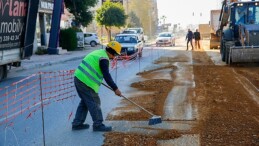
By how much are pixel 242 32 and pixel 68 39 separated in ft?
68.1

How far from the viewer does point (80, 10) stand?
139 feet

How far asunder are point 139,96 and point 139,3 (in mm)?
92440

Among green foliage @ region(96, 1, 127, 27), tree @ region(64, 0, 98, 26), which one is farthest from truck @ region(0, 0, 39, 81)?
green foliage @ region(96, 1, 127, 27)

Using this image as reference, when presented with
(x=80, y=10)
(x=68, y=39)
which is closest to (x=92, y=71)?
(x=68, y=39)

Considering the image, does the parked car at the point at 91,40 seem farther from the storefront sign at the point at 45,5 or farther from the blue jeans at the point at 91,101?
the blue jeans at the point at 91,101

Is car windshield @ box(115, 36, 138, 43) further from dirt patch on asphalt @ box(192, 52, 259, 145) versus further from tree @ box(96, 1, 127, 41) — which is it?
tree @ box(96, 1, 127, 41)

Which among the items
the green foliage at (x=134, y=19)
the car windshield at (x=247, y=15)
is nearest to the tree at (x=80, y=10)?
the car windshield at (x=247, y=15)

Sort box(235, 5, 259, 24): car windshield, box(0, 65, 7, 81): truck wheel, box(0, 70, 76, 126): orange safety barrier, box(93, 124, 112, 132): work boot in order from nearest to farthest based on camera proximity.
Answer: box(93, 124, 112, 132): work boot
box(0, 70, 76, 126): orange safety barrier
box(0, 65, 7, 81): truck wheel
box(235, 5, 259, 24): car windshield

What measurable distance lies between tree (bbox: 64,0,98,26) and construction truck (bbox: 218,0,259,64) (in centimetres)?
2091

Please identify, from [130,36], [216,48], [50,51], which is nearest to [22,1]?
[130,36]

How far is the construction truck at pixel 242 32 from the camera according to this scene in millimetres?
19109

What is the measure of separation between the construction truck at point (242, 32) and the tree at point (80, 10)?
20.9 metres

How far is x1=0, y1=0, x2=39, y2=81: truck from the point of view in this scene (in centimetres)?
1549

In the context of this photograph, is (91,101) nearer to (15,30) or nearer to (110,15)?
(15,30)
